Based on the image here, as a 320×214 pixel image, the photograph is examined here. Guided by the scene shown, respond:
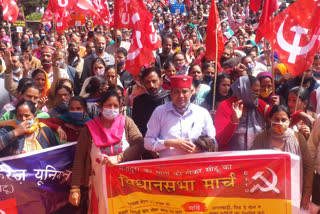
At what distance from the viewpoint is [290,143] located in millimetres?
3592

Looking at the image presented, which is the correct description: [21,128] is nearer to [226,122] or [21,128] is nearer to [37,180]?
[37,180]

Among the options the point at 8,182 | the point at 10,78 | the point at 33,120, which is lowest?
the point at 8,182

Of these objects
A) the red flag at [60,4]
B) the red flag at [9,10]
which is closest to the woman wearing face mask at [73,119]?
the red flag at [60,4]

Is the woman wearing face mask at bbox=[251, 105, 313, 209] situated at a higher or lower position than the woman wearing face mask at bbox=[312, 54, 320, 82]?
lower

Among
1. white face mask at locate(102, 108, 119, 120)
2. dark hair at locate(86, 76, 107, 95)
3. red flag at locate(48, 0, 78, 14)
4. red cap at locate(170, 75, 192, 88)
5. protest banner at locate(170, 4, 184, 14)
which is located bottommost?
white face mask at locate(102, 108, 119, 120)

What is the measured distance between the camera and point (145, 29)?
4.80 meters

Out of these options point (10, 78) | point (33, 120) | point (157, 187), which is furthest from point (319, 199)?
point (10, 78)

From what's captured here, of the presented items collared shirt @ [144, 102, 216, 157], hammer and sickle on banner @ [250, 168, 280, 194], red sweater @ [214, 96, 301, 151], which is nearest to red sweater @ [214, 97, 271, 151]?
red sweater @ [214, 96, 301, 151]

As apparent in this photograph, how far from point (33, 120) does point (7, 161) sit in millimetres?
466

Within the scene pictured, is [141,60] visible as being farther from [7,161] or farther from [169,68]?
[7,161]

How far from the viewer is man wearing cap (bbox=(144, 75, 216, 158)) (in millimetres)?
3658

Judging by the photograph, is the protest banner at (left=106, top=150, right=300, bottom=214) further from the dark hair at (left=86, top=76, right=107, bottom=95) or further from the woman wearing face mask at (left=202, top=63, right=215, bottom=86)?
the woman wearing face mask at (left=202, top=63, right=215, bottom=86)

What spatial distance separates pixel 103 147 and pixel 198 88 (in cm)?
198

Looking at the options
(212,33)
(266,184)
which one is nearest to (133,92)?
(212,33)
